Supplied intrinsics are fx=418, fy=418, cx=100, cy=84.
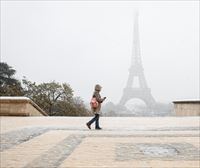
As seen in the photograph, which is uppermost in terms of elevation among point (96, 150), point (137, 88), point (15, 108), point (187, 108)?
point (137, 88)

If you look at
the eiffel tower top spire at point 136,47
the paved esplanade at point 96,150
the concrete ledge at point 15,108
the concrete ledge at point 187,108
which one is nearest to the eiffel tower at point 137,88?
the eiffel tower top spire at point 136,47

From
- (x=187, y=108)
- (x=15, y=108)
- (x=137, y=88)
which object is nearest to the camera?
(x=15, y=108)

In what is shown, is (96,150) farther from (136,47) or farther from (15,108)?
(136,47)

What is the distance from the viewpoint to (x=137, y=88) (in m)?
81.0

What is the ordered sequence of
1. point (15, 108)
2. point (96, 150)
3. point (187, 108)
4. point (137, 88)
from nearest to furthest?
1. point (96, 150)
2. point (15, 108)
3. point (187, 108)
4. point (137, 88)

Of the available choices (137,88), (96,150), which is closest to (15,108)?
(96,150)

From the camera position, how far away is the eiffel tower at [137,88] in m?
78.3

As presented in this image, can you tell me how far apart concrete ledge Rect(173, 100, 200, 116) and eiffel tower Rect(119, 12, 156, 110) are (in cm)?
5182

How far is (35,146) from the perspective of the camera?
933 centimetres

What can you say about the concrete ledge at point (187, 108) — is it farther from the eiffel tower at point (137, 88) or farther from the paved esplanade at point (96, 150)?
the eiffel tower at point (137, 88)

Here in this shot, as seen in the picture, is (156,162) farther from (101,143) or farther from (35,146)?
(35,146)

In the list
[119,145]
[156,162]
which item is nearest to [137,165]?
[156,162]

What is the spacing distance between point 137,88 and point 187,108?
58699mm

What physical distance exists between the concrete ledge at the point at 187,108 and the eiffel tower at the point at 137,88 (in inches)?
2040
